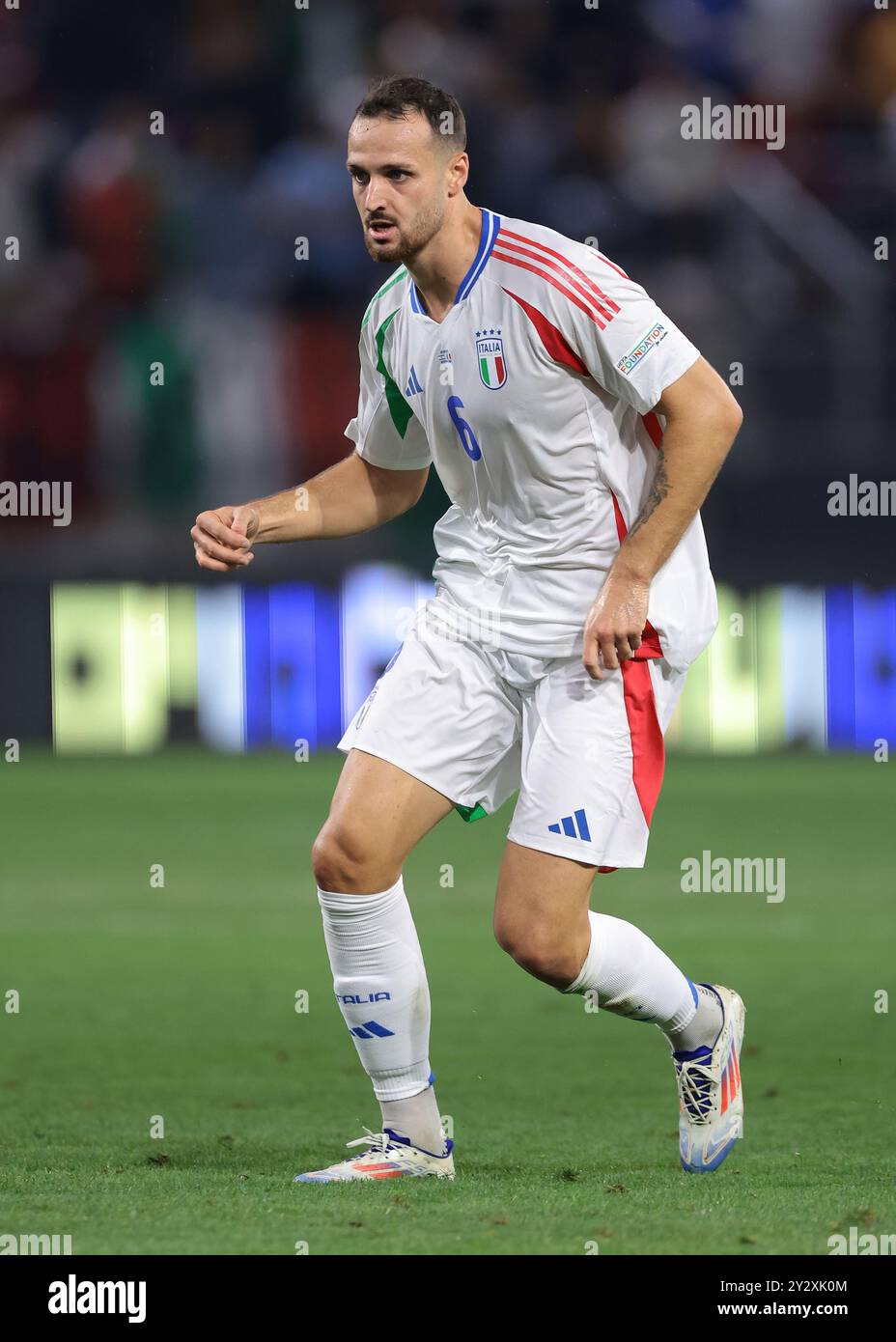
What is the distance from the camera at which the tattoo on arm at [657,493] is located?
3906mm

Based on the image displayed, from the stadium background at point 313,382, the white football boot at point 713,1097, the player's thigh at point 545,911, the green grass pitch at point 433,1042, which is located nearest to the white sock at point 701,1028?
the white football boot at point 713,1097

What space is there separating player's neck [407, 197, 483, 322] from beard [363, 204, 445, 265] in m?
0.03

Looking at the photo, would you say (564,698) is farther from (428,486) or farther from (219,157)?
(219,157)

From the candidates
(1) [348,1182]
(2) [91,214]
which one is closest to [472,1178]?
(1) [348,1182]

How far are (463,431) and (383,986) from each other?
110cm

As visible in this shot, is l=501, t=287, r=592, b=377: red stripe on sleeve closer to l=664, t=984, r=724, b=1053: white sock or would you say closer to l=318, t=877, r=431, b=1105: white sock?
l=318, t=877, r=431, b=1105: white sock

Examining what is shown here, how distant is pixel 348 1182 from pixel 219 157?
34.9ft

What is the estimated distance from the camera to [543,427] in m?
3.99

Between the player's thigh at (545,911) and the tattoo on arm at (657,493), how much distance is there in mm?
654

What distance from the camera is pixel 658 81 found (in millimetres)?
13523

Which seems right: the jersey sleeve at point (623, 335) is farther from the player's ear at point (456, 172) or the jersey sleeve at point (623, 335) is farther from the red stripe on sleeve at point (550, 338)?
the player's ear at point (456, 172)

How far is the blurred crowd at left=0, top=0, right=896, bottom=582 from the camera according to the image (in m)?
12.1

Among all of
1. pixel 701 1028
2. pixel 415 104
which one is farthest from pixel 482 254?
pixel 701 1028

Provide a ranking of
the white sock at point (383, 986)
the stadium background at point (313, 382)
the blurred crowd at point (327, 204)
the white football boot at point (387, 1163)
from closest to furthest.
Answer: the white football boot at point (387, 1163) < the white sock at point (383, 986) < the stadium background at point (313, 382) < the blurred crowd at point (327, 204)
